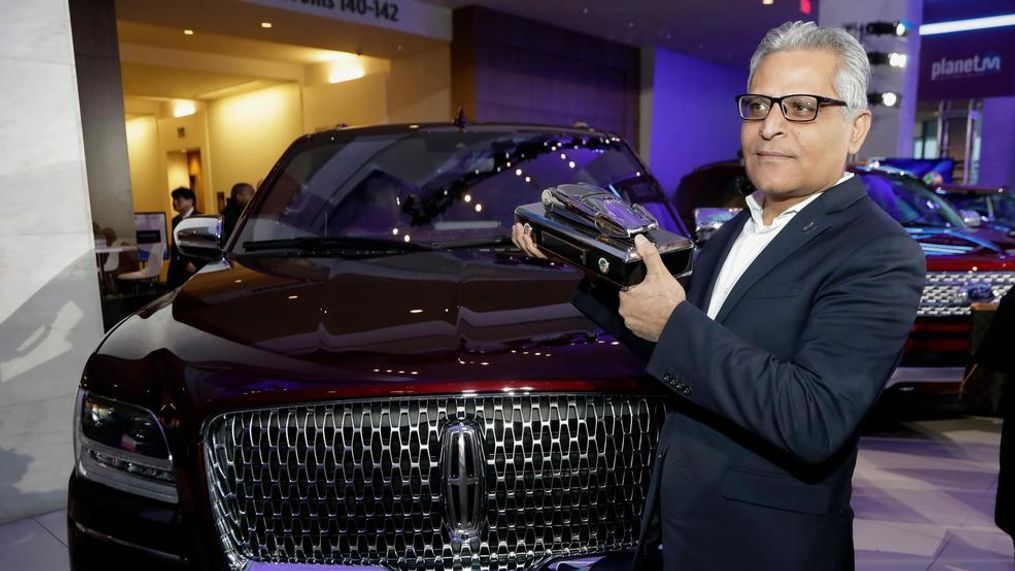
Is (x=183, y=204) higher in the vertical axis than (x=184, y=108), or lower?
lower

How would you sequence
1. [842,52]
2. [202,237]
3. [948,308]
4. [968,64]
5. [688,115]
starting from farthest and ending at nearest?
[688,115] < [968,64] < [948,308] < [202,237] < [842,52]

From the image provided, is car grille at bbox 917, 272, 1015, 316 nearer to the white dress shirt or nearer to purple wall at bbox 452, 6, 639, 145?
the white dress shirt

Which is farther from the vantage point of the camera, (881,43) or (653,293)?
(881,43)

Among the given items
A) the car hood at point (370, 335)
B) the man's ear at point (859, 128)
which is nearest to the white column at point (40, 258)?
the car hood at point (370, 335)

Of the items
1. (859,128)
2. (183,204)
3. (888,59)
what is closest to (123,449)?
(859,128)

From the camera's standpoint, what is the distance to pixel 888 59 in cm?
748

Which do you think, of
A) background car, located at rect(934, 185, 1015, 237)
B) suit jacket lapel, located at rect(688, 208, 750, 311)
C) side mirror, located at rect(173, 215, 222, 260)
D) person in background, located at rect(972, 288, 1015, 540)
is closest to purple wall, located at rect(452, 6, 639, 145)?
background car, located at rect(934, 185, 1015, 237)

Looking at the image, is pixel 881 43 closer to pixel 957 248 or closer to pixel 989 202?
pixel 989 202

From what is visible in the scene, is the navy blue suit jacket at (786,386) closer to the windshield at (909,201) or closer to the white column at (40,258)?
the white column at (40,258)

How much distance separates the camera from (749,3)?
11.7 meters

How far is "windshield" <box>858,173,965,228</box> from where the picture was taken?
509 centimetres

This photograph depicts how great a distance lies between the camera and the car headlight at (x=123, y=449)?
1455mm

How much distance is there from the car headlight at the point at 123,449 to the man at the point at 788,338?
982 millimetres

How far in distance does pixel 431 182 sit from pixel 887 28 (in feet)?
22.8
